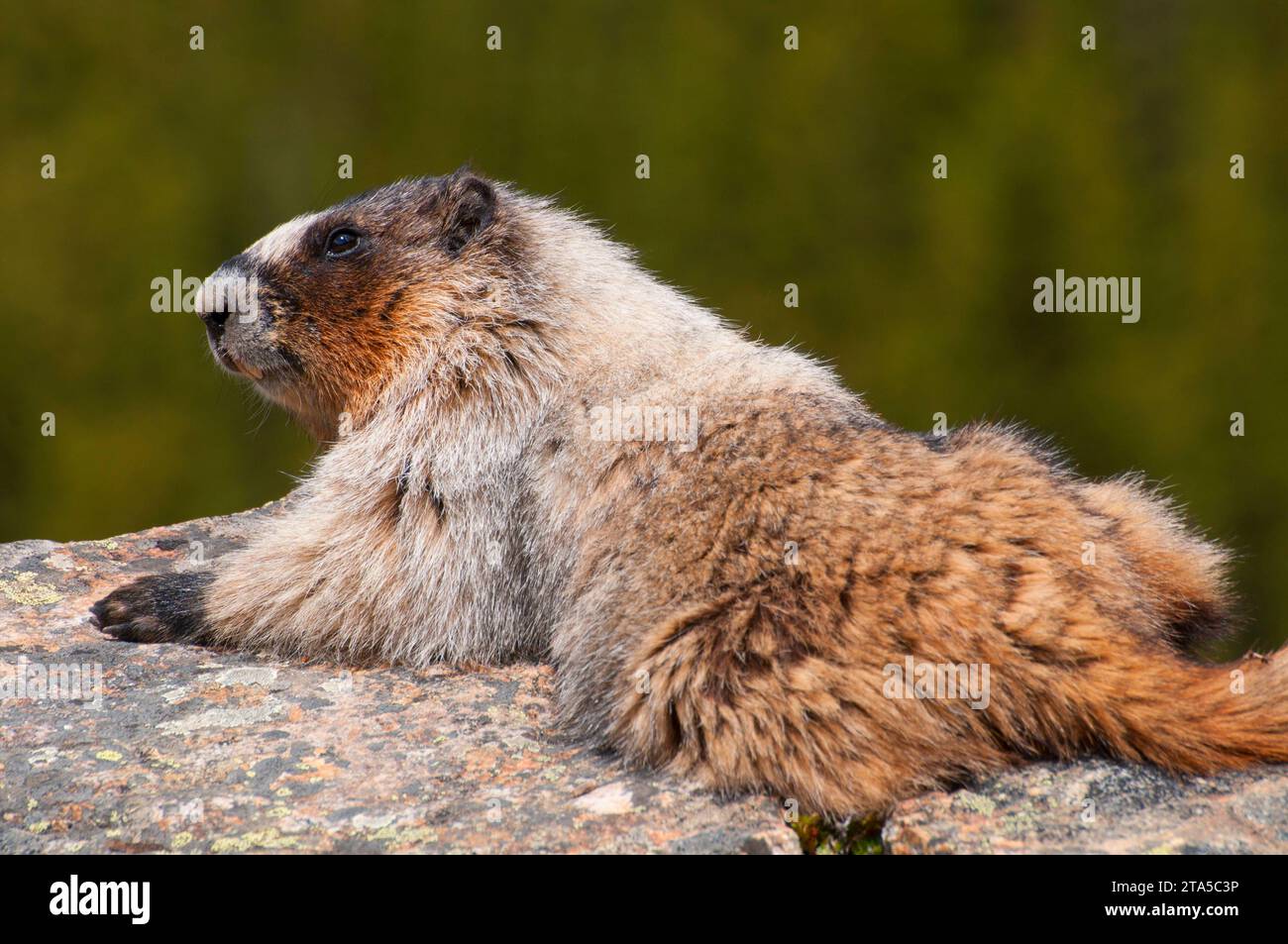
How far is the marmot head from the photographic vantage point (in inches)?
223

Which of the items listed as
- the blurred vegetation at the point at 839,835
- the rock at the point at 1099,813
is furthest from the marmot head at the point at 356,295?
the rock at the point at 1099,813

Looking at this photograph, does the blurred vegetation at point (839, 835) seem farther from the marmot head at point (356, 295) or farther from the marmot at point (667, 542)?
the marmot head at point (356, 295)

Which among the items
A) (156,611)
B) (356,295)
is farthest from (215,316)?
(156,611)

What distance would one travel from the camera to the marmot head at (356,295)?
566 centimetres

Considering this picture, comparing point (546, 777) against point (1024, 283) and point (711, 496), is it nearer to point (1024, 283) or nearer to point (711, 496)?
point (711, 496)

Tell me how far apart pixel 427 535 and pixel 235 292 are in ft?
4.50

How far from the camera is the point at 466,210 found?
19.3ft

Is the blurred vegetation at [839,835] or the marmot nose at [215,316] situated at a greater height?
the marmot nose at [215,316]

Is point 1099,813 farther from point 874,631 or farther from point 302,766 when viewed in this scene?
point 302,766

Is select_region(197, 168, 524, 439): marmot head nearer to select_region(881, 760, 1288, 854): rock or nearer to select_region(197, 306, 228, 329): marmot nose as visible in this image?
select_region(197, 306, 228, 329): marmot nose

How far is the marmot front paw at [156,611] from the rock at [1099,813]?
9.59ft

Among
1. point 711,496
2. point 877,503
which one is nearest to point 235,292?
point 711,496

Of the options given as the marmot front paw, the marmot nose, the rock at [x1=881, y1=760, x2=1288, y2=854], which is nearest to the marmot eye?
the marmot nose

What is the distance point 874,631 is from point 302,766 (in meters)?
1.85
